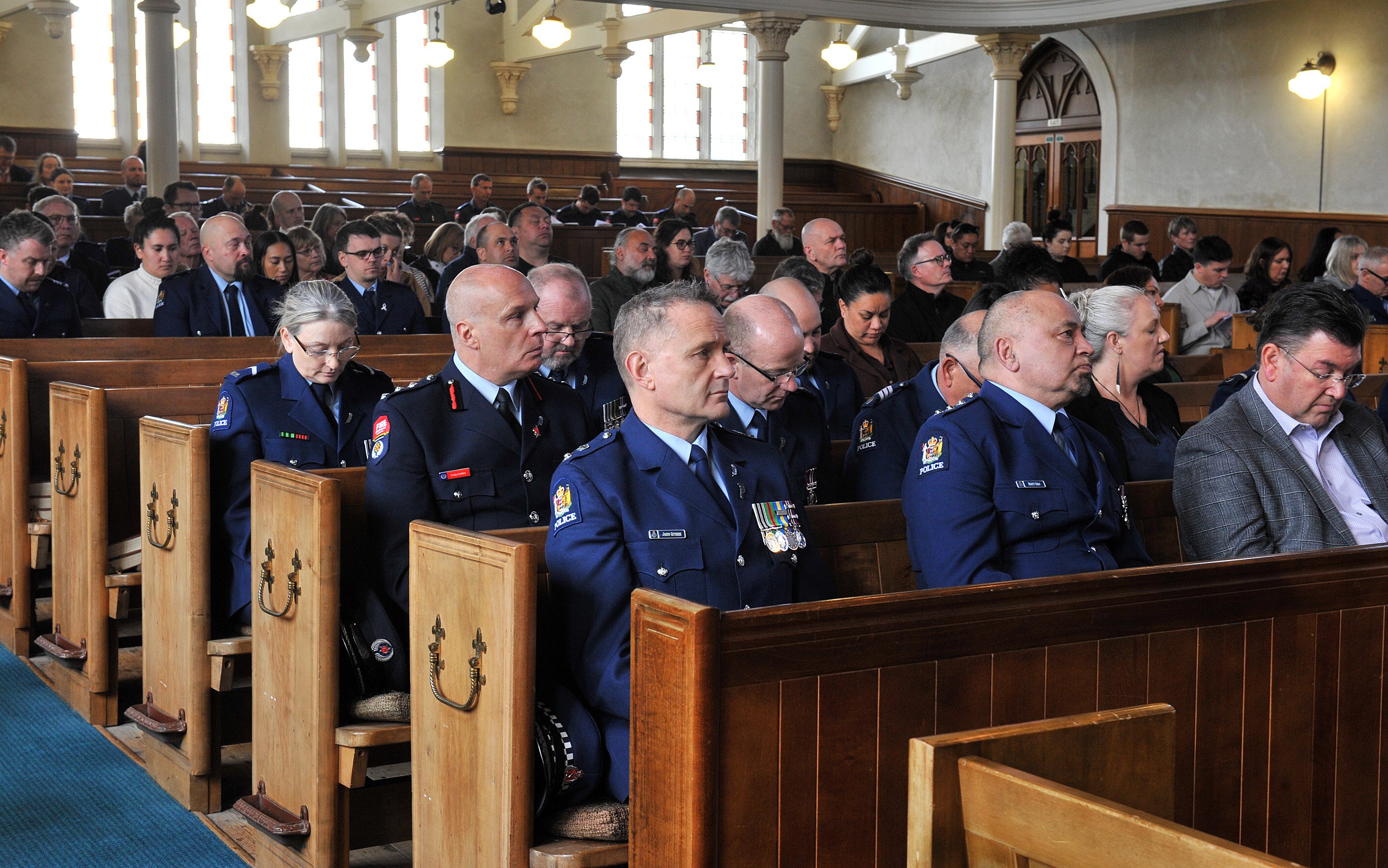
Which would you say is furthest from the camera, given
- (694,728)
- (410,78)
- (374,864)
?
(410,78)

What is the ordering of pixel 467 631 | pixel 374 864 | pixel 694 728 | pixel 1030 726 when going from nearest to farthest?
pixel 1030 726 < pixel 694 728 < pixel 467 631 < pixel 374 864

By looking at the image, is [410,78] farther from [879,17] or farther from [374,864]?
[374,864]

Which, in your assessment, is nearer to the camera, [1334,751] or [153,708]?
[1334,751]

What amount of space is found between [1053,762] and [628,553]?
3.05ft

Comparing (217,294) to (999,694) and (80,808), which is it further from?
(999,694)

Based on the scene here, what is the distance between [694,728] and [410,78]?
16.1 m

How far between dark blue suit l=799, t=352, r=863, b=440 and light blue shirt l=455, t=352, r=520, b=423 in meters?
1.16

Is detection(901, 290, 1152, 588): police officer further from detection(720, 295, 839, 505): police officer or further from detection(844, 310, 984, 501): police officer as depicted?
detection(844, 310, 984, 501): police officer

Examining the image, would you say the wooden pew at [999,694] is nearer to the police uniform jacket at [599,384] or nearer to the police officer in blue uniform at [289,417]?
the police officer in blue uniform at [289,417]

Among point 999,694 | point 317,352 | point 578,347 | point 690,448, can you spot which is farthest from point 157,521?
point 999,694

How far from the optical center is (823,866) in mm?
1550

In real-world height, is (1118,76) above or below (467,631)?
above

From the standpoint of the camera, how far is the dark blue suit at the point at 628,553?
1.93m

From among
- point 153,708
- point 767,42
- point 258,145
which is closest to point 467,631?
point 153,708
